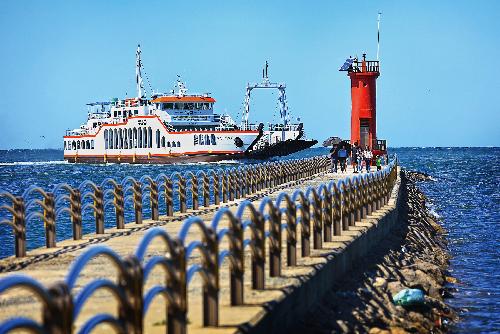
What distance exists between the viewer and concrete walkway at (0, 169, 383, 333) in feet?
26.0

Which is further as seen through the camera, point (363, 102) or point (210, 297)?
point (363, 102)

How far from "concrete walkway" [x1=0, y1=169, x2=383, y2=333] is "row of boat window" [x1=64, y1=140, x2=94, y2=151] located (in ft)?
254

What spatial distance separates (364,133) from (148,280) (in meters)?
36.4

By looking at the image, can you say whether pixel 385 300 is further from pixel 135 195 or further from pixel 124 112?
pixel 124 112

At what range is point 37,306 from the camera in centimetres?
881

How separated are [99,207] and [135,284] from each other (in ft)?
31.4

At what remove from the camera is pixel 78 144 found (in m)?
94.0

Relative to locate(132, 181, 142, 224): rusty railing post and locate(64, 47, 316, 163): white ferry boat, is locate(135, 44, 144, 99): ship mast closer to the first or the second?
locate(64, 47, 316, 163): white ferry boat

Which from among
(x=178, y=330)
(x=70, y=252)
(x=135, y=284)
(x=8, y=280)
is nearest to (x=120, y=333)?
(x=135, y=284)

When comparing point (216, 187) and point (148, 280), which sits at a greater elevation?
point (216, 187)

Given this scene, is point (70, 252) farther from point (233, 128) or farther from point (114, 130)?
point (114, 130)

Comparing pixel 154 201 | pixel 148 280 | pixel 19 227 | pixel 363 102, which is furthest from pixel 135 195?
pixel 363 102

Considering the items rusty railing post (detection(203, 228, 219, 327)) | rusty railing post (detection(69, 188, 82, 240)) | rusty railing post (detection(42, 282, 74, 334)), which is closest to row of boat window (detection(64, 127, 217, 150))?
rusty railing post (detection(69, 188, 82, 240))

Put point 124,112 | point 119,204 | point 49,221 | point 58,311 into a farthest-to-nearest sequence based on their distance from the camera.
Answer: point 124,112 → point 119,204 → point 49,221 → point 58,311
